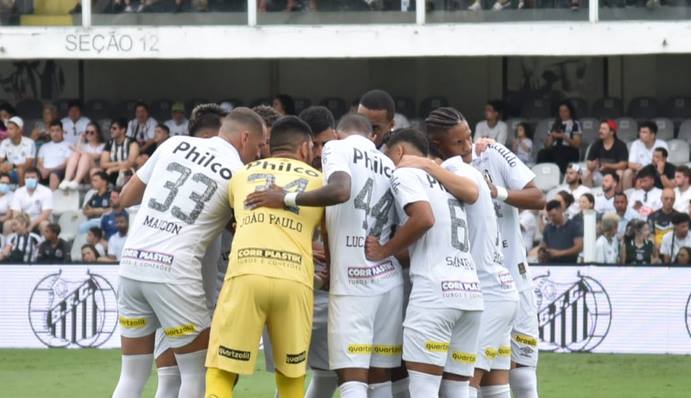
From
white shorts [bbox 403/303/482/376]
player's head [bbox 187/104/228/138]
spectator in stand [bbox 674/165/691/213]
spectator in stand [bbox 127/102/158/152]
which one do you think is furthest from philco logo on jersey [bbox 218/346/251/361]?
spectator in stand [bbox 127/102/158/152]

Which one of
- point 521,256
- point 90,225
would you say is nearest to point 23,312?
point 90,225

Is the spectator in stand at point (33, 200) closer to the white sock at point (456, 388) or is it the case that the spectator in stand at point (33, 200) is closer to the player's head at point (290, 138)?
the player's head at point (290, 138)

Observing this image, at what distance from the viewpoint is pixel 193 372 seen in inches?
364

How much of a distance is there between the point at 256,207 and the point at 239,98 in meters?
15.6

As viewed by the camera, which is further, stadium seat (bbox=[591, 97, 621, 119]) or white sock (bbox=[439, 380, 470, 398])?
stadium seat (bbox=[591, 97, 621, 119])

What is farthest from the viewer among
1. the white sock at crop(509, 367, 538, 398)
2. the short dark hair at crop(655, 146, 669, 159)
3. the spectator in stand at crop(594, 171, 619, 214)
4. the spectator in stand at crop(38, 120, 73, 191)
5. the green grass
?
the spectator in stand at crop(38, 120, 73, 191)

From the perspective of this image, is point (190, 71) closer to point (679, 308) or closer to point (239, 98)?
point (239, 98)

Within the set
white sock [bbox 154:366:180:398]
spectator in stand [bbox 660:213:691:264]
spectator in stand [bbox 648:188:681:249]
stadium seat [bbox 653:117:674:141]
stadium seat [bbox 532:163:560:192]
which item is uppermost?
stadium seat [bbox 653:117:674:141]

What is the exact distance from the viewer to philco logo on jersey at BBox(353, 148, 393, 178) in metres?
8.99

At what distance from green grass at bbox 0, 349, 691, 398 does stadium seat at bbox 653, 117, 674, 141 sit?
5772 mm

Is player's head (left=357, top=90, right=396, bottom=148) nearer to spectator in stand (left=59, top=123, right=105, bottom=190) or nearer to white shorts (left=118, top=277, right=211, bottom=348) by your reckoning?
white shorts (left=118, top=277, right=211, bottom=348)

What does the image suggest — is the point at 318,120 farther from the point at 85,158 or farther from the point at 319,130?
the point at 85,158

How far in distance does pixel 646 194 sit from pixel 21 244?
7.35 m

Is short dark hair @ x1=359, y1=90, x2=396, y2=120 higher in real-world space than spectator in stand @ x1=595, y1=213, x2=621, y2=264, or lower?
higher
